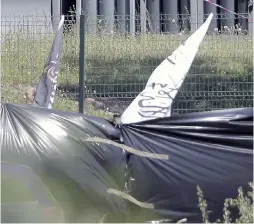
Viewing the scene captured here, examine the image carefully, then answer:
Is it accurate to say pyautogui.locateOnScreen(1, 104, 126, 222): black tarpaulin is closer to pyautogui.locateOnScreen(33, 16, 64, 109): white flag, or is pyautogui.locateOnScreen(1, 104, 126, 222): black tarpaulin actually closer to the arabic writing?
the arabic writing

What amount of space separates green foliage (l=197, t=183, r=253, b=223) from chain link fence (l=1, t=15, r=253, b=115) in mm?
3451

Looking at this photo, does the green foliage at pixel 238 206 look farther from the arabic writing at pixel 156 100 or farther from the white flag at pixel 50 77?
the white flag at pixel 50 77

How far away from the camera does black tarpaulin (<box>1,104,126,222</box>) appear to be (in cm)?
563

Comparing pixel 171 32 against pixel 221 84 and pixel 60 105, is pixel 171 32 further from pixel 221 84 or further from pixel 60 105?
pixel 60 105

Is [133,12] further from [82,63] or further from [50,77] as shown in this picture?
[50,77]

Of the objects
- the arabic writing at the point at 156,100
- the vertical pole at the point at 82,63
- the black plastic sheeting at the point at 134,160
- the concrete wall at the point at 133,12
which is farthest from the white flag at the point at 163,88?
the concrete wall at the point at 133,12

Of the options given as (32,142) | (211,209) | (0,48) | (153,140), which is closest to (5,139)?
(32,142)

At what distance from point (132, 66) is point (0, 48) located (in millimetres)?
1926

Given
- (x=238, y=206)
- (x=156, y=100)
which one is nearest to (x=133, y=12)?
(x=156, y=100)

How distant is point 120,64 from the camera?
928cm

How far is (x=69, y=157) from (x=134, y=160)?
589 mm

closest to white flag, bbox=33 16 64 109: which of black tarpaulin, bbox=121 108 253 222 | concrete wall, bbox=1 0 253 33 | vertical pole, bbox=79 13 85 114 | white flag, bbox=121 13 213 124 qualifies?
vertical pole, bbox=79 13 85 114

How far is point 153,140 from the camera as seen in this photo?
595 centimetres

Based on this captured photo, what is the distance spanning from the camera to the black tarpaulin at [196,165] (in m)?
5.79
